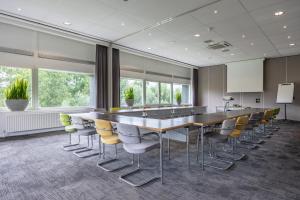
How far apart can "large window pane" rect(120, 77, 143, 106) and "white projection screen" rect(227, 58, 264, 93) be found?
5.56 metres

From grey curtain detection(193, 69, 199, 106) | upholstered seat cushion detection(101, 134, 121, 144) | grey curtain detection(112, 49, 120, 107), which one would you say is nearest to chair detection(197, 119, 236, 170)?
upholstered seat cushion detection(101, 134, 121, 144)

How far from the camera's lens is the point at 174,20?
5336 millimetres

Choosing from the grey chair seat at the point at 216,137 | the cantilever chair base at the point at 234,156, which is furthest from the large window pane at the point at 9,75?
the cantilever chair base at the point at 234,156

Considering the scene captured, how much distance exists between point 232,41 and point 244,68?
13.3 ft

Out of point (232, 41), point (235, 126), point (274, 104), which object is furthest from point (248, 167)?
point (274, 104)

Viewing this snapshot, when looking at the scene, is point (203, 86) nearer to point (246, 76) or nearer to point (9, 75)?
point (246, 76)

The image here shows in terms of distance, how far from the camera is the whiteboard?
29.3ft

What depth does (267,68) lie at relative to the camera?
10.1 metres

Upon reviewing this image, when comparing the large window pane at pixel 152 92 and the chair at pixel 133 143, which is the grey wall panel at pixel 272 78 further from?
the chair at pixel 133 143

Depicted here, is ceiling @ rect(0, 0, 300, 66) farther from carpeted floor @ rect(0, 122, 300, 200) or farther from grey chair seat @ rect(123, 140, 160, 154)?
carpeted floor @ rect(0, 122, 300, 200)

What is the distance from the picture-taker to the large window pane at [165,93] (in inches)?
416

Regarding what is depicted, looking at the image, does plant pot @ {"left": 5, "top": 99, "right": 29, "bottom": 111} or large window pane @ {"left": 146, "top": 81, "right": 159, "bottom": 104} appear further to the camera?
large window pane @ {"left": 146, "top": 81, "right": 159, "bottom": 104}

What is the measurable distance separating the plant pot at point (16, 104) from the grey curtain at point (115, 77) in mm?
3150

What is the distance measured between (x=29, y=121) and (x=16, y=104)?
0.65 metres
